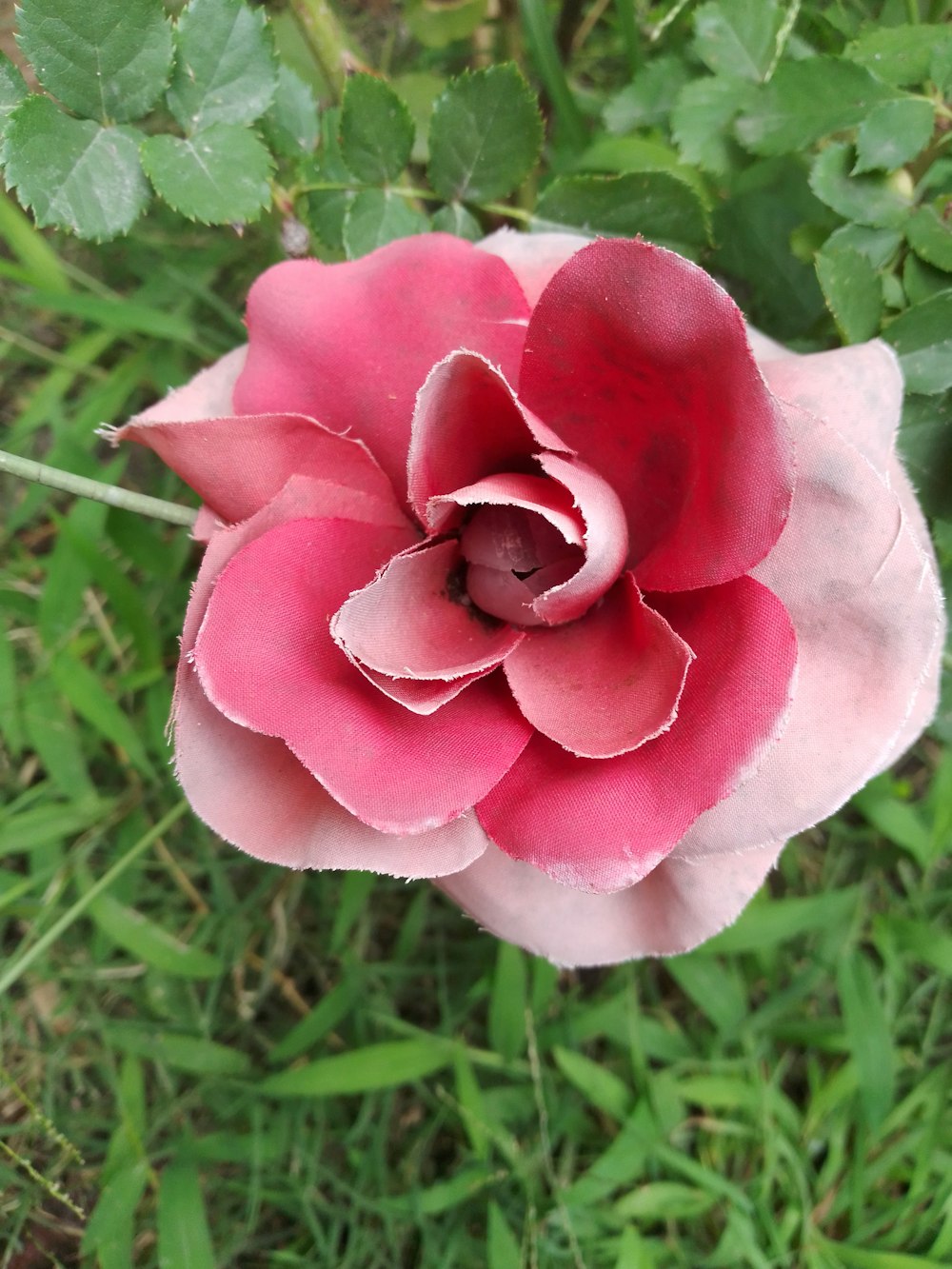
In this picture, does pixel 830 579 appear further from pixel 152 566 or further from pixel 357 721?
pixel 152 566

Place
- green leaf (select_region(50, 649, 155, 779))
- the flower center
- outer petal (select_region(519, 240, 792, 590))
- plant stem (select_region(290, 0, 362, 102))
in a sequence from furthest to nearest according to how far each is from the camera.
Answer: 1. green leaf (select_region(50, 649, 155, 779))
2. plant stem (select_region(290, 0, 362, 102))
3. the flower center
4. outer petal (select_region(519, 240, 792, 590))

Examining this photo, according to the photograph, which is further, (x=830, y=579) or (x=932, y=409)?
(x=932, y=409)

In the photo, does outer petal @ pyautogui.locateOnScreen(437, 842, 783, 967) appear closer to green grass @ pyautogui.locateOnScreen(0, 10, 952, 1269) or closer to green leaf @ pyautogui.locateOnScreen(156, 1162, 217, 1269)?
green grass @ pyautogui.locateOnScreen(0, 10, 952, 1269)

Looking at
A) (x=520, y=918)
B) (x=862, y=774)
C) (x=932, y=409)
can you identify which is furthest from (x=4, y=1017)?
(x=932, y=409)

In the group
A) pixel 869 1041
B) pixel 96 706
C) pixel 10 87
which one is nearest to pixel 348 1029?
pixel 96 706

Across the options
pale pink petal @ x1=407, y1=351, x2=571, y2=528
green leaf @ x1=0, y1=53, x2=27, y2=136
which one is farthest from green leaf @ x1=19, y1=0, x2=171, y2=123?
pale pink petal @ x1=407, y1=351, x2=571, y2=528
